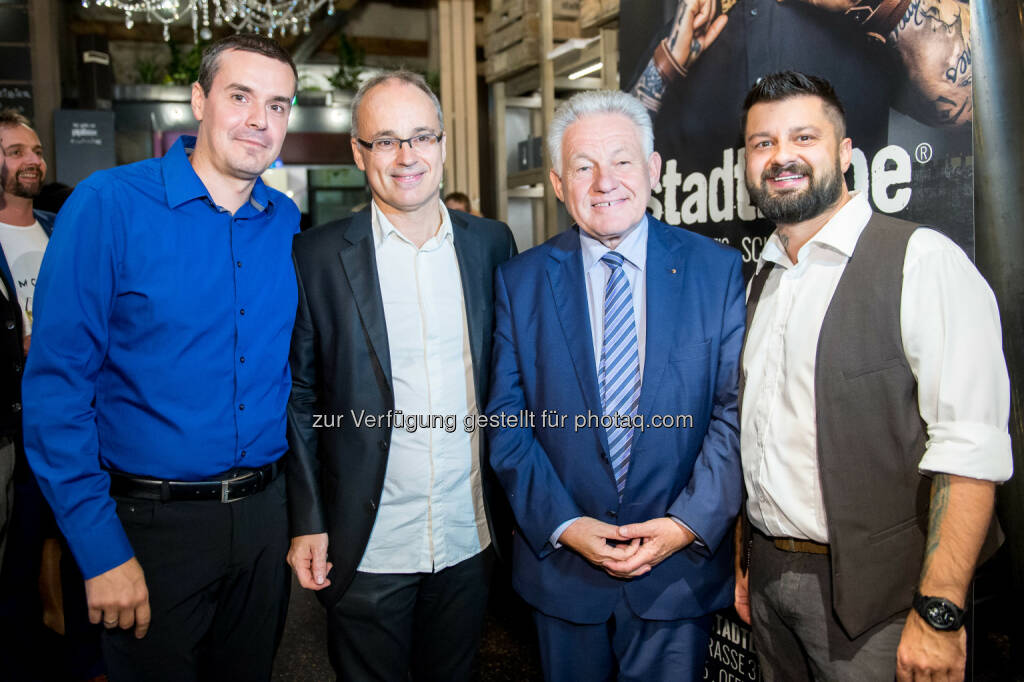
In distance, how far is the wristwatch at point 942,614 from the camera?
4.85ft

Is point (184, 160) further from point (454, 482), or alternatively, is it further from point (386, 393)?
point (454, 482)

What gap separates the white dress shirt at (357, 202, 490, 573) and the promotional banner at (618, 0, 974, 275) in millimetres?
1182

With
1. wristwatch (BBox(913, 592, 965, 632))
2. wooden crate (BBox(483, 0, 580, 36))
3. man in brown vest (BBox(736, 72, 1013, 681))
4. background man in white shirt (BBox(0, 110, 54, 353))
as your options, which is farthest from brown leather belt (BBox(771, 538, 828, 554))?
wooden crate (BBox(483, 0, 580, 36))

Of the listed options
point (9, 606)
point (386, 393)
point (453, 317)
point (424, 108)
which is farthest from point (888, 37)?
point (9, 606)

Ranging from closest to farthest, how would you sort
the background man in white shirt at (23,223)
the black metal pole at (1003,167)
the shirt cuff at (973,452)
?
the shirt cuff at (973,452), the black metal pole at (1003,167), the background man in white shirt at (23,223)

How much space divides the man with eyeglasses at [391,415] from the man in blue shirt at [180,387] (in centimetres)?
10

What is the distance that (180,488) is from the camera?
1797 millimetres

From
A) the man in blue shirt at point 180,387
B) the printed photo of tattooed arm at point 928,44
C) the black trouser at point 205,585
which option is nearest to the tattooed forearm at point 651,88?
the printed photo of tattooed arm at point 928,44

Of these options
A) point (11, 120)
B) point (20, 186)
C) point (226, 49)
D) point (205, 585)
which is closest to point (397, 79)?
point (226, 49)

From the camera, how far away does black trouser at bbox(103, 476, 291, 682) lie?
5.87 ft

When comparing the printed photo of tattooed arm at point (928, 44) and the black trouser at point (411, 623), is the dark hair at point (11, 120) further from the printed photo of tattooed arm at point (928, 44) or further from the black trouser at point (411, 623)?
the printed photo of tattooed arm at point (928, 44)

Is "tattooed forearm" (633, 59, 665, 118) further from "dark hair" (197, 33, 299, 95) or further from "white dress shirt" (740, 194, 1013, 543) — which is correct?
"dark hair" (197, 33, 299, 95)

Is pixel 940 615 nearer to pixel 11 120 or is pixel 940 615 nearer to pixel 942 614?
pixel 942 614

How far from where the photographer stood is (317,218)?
34.4 feet
